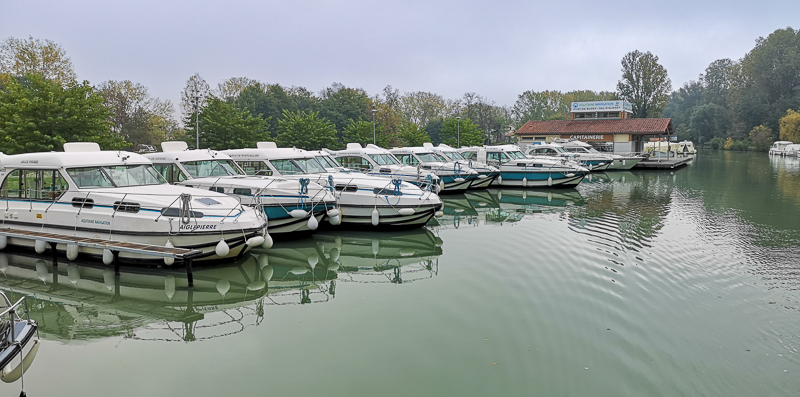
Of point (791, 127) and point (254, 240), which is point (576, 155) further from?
point (791, 127)

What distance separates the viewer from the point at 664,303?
9812 millimetres

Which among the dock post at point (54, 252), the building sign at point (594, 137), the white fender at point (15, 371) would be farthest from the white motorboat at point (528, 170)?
the building sign at point (594, 137)

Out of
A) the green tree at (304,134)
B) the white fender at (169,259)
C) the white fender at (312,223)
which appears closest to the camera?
the white fender at (169,259)

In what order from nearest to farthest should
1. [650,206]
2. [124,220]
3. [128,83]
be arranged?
[124,220] < [650,206] < [128,83]

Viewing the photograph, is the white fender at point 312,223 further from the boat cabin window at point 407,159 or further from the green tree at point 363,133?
the green tree at point 363,133

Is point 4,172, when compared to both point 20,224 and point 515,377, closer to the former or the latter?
point 20,224

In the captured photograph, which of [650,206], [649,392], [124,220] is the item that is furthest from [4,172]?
[650,206]

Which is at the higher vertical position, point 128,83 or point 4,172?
point 128,83

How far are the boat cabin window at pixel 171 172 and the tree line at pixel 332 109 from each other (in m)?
11.4

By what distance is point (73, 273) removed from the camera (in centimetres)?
1192

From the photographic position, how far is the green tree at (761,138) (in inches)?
3413

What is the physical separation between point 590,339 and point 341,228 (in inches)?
409

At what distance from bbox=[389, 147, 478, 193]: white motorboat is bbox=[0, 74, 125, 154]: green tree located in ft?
49.6

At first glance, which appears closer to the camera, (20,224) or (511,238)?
(20,224)
